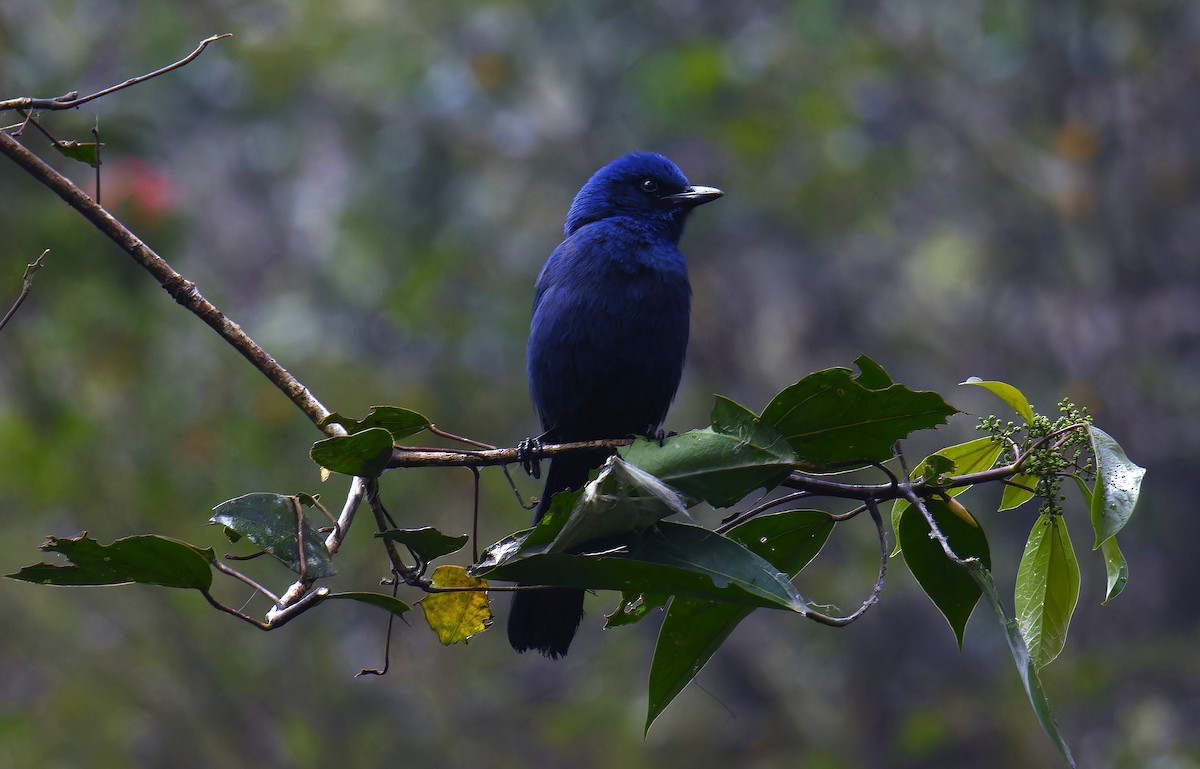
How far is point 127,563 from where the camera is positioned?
70.0 inches

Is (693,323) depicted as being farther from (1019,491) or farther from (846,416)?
(846,416)

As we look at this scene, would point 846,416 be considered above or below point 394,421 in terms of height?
below

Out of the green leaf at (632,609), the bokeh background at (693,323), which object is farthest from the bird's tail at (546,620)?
the bokeh background at (693,323)

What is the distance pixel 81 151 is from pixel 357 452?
0.86 metres

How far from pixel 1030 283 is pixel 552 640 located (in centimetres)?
705

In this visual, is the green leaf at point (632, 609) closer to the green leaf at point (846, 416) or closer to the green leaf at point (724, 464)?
the green leaf at point (724, 464)

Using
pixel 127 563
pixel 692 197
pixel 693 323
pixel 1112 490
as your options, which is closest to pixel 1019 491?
pixel 1112 490

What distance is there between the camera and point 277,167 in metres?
9.17

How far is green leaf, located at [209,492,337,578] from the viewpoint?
1891 millimetres

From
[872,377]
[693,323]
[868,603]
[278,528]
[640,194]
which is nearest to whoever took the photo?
[868,603]

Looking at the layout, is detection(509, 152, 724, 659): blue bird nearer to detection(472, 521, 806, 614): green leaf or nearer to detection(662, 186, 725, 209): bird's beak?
detection(662, 186, 725, 209): bird's beak

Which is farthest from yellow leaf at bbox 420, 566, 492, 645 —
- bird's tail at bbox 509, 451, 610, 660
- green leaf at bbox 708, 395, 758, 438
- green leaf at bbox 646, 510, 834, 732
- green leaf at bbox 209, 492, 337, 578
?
bird's tail at bbox 509, 451, 610, 660

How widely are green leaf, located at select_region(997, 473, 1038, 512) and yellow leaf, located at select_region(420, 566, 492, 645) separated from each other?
2.94 feet

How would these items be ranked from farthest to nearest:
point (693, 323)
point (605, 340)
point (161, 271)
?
1. point (693, 323)
2. point (605, 340)
3. point (161, 271)
